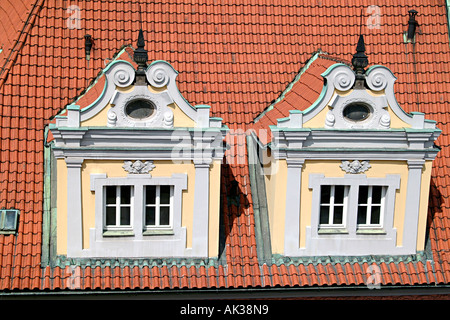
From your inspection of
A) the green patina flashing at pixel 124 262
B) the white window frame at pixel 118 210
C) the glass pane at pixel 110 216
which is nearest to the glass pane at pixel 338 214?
the green patina flashing at pixel 124 262

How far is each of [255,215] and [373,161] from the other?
3027mm

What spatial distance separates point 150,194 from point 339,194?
4311 millimetres

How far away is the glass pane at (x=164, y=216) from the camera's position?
46.0 ft

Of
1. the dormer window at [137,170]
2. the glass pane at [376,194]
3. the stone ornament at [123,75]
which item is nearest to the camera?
the stone ornament at [123,75]

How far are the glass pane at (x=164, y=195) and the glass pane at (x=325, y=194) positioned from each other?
3.48 m

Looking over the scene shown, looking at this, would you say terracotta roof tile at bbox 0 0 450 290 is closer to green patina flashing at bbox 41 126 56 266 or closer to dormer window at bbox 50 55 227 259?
green patina flashing at bbox 41 126 56 266

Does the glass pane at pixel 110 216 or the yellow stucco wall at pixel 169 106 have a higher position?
the yellow stucco wall at pixel 169 106

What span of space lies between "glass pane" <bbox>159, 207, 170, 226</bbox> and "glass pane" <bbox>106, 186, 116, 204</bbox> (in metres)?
1.08

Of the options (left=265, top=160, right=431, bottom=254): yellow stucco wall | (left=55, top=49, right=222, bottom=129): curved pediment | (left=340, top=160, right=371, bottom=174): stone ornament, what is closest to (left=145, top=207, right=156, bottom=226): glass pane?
(left=55, top=49, right=222, bottom=129): curved pediment

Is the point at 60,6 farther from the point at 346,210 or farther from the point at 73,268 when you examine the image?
the point at 346,210

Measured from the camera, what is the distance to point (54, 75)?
1584cm

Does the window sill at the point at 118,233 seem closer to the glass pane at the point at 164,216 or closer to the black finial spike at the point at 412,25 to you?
the glass pane at the point at 164,216

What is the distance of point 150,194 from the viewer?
45.6 ft

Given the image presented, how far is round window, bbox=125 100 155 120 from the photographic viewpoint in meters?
13.5
